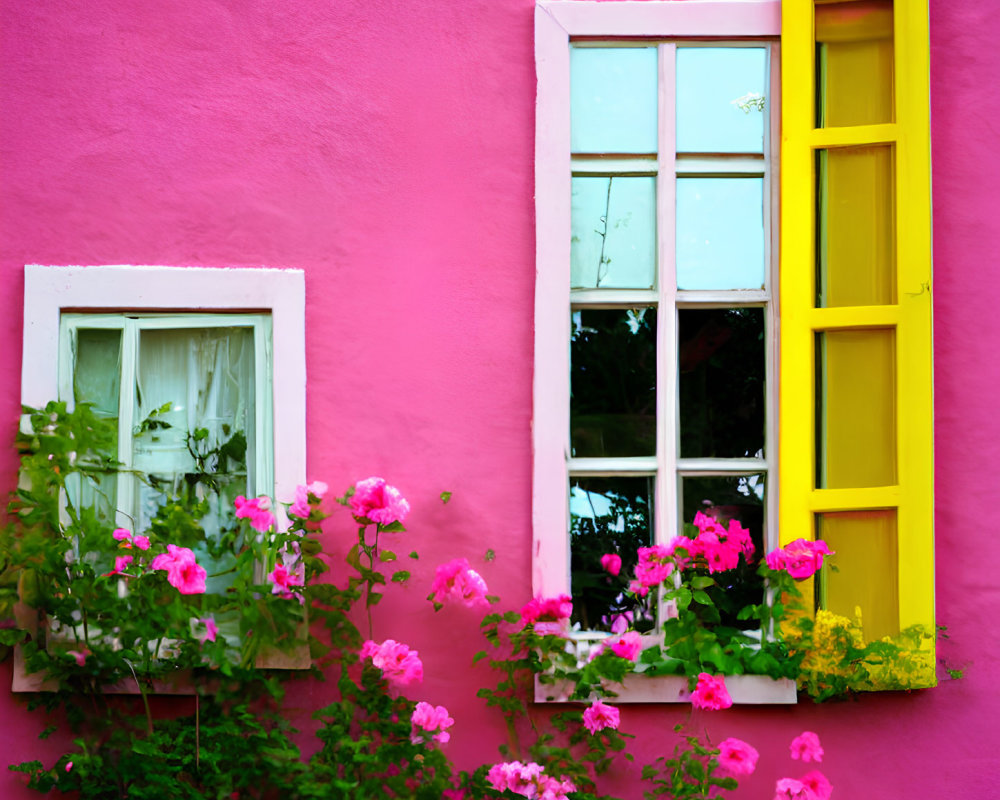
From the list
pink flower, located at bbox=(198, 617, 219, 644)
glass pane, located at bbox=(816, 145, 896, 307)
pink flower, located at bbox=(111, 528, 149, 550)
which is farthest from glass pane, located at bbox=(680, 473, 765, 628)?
pink flower, located at bbox=(111, 528, 149, 550)

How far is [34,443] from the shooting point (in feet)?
10.4

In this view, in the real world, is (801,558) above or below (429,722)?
above

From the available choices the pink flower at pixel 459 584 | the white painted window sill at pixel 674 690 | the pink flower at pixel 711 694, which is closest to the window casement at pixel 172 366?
the pink flower at pixel 459 584

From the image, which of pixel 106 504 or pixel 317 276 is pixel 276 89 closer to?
pixel 317 276

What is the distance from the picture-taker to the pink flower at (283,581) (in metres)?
3.08

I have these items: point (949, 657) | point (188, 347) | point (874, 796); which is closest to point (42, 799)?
point (188, 347)

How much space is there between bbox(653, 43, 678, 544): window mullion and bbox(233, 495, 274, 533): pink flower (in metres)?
1.16

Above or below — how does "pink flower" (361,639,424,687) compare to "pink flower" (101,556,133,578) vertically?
below

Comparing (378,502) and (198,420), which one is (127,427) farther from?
(378,502)

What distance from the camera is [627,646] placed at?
3.08 m

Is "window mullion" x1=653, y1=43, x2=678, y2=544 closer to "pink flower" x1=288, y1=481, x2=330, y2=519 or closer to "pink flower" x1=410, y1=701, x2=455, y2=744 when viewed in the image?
"pink flower" x1=410, y1=701, x2=455, y2=744

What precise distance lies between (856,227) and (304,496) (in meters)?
1.82

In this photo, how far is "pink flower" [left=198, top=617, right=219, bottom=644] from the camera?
3104mm

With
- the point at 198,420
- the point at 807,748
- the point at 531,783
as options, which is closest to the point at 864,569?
the point at 807,748
